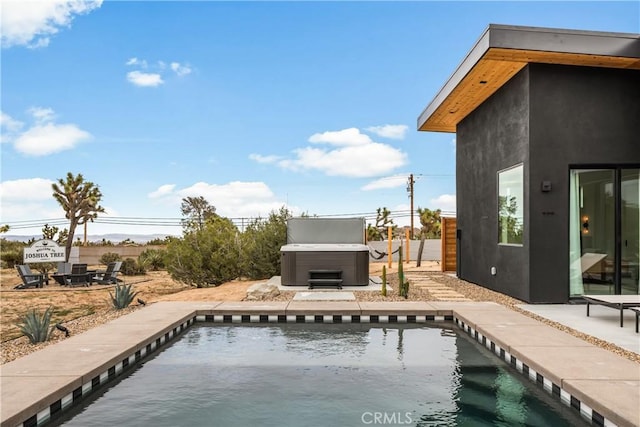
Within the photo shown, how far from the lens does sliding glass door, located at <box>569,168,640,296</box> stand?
25.9 ft

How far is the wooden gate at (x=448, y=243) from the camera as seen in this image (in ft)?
47.6

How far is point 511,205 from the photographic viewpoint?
8969 mm

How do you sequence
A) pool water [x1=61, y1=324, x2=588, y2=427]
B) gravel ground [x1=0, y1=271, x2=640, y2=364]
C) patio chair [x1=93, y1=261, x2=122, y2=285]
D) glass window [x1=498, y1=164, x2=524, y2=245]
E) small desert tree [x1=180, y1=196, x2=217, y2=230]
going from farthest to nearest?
small desert tree [x1=180, y1=196, x2=217, y2=230]
patio chair [x1=93, y1=261, x2=122, y2=285]
glass window [x1=498, y1=164, x2=524, y2=245]
gravel ground [x1=0, y1=271, x2=640, y2=364]
pool water [x1=61, y1=324, x2=588, y2=427]

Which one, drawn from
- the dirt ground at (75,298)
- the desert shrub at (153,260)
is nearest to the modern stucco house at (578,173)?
the dirt ground at (75,298)

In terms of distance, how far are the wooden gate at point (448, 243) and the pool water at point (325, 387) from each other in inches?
337

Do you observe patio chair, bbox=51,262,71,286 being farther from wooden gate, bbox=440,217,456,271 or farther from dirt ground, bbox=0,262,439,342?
wooden gate, bbox=440,217,456,271

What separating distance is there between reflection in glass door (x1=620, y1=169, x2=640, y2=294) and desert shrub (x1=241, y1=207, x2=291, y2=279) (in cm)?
723

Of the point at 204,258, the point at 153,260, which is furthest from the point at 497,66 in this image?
the point at 153,260

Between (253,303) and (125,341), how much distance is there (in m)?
2.89

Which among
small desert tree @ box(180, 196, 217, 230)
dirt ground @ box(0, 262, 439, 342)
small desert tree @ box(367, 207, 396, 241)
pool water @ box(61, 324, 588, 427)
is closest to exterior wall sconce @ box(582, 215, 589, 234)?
pool water @ box(61, 324, 588, 427)

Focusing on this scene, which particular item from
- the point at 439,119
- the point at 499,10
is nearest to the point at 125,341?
the point at 439,119

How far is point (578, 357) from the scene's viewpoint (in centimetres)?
444

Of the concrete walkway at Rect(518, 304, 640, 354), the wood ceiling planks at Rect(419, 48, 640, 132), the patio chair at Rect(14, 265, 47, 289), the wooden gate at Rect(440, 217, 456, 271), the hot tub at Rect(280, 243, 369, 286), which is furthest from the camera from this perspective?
the wooden gate at Rect(440, 217, 456, 271)

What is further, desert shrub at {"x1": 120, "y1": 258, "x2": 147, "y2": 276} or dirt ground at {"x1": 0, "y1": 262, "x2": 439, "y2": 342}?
desert shrub at {"x1": 120, "y1": 258, "x2": 147, "y2": 276}
